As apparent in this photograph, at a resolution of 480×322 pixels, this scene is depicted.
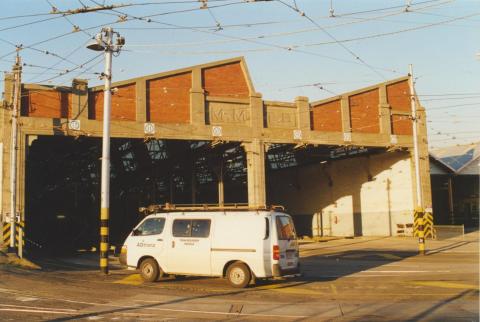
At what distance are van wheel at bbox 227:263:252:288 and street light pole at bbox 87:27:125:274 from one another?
6103 mm

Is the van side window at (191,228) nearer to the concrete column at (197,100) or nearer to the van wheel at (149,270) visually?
the van wheel at (149,270)

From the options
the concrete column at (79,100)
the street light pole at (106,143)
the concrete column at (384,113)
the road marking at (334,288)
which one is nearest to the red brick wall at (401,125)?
the concrete column at (384,113)

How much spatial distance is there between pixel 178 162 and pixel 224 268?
26.8m

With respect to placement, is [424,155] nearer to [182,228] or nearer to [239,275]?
[182,228]

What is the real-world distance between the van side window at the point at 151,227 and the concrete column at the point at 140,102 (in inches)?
559

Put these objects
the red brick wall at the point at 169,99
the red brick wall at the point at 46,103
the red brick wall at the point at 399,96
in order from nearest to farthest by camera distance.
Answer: the red brick wall at the point at 46,103 < the red brick wall at the point at 169,99 < the red brick wall at the point at 399,96

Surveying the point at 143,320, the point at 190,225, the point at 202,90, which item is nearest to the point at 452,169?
the point at 202,90

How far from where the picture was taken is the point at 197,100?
30.9 meters

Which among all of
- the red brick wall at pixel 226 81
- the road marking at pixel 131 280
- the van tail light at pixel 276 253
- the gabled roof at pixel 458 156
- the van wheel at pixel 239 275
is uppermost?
the red brick wall at pixel 226 81

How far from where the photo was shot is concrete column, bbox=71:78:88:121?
27672mm

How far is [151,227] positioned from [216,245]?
248 cm

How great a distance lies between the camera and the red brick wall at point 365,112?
36.8m

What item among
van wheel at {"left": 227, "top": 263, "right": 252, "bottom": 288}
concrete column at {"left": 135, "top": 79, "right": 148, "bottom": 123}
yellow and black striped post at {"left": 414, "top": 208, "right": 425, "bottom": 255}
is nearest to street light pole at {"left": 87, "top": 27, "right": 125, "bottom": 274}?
van wheel at {"left": 227, "top": 263, "right": 252, "bottom": 288}

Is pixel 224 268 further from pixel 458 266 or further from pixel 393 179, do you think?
pixel 393 179
